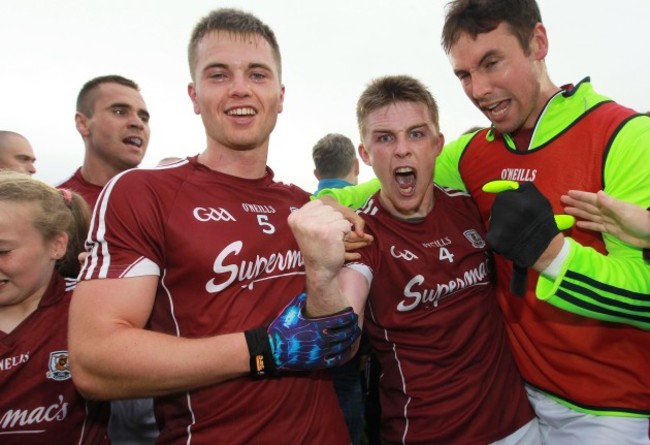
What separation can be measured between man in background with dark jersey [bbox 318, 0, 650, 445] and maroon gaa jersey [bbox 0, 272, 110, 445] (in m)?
1.98

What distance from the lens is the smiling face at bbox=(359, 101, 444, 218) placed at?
2.56m

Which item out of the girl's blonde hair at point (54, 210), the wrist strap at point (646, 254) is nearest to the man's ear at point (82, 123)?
the girl's blonde hair at point (54, 210)

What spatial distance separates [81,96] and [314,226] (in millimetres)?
3798

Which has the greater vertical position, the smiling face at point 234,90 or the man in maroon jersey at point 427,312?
the smiling face at point 234,90

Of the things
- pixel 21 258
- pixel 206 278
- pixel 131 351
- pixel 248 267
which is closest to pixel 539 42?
pixel 248 267

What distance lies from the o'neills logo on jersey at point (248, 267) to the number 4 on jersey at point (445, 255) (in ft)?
2.73

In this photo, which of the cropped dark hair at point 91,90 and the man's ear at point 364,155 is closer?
the man's ear at point 364,155

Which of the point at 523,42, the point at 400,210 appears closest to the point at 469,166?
the point at 400,210

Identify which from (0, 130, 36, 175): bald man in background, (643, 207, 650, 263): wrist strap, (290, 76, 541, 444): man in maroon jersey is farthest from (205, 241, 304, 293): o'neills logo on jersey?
(0, 130, 36, 175): bald man in background

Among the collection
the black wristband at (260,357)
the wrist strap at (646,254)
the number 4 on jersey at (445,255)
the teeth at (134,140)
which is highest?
the teeth at (134,140)

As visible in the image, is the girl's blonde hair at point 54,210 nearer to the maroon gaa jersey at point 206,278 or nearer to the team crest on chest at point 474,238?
the maroon gaa jersey at point 206,278

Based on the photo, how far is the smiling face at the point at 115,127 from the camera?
166 inches

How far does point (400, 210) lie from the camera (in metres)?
2.60

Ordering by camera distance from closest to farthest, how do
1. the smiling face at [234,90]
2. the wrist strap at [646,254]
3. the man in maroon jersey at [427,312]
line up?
the wrist strap at [646,254], the smiling face at [234,90], the man in maroon jersey at [427,312]
